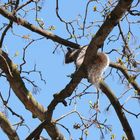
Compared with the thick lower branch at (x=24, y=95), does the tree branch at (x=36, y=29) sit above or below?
above

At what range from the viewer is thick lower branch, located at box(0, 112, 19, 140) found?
15.9ft

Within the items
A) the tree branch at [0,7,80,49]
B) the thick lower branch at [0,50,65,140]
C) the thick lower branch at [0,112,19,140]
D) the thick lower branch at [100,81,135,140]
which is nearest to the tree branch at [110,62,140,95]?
the thick lower branch at [100,81,135,140]

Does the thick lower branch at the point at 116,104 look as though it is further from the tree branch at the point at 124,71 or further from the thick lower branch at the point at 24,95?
the thick lower branch at the point at 24,95

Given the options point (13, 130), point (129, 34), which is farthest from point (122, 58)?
point (13, 130)

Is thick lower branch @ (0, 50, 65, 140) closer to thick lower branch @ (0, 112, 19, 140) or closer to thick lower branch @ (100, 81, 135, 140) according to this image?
thick lower branch @ (0, 112, 19, 140)

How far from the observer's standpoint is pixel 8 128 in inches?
192

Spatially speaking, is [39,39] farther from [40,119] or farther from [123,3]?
[123,3]

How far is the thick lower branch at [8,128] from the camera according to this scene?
15.9 feet

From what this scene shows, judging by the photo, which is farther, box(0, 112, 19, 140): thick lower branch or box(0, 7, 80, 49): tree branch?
box(0, 7, 80, 49): tree branch

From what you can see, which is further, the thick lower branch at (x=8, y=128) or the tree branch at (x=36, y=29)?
the tree branch at (x=36, y=29)

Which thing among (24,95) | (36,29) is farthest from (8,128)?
(36,29)

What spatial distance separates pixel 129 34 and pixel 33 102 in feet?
4.29

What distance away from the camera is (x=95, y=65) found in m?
4.34

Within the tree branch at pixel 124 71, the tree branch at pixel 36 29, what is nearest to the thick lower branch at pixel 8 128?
the tree branch at pixel 36 29
